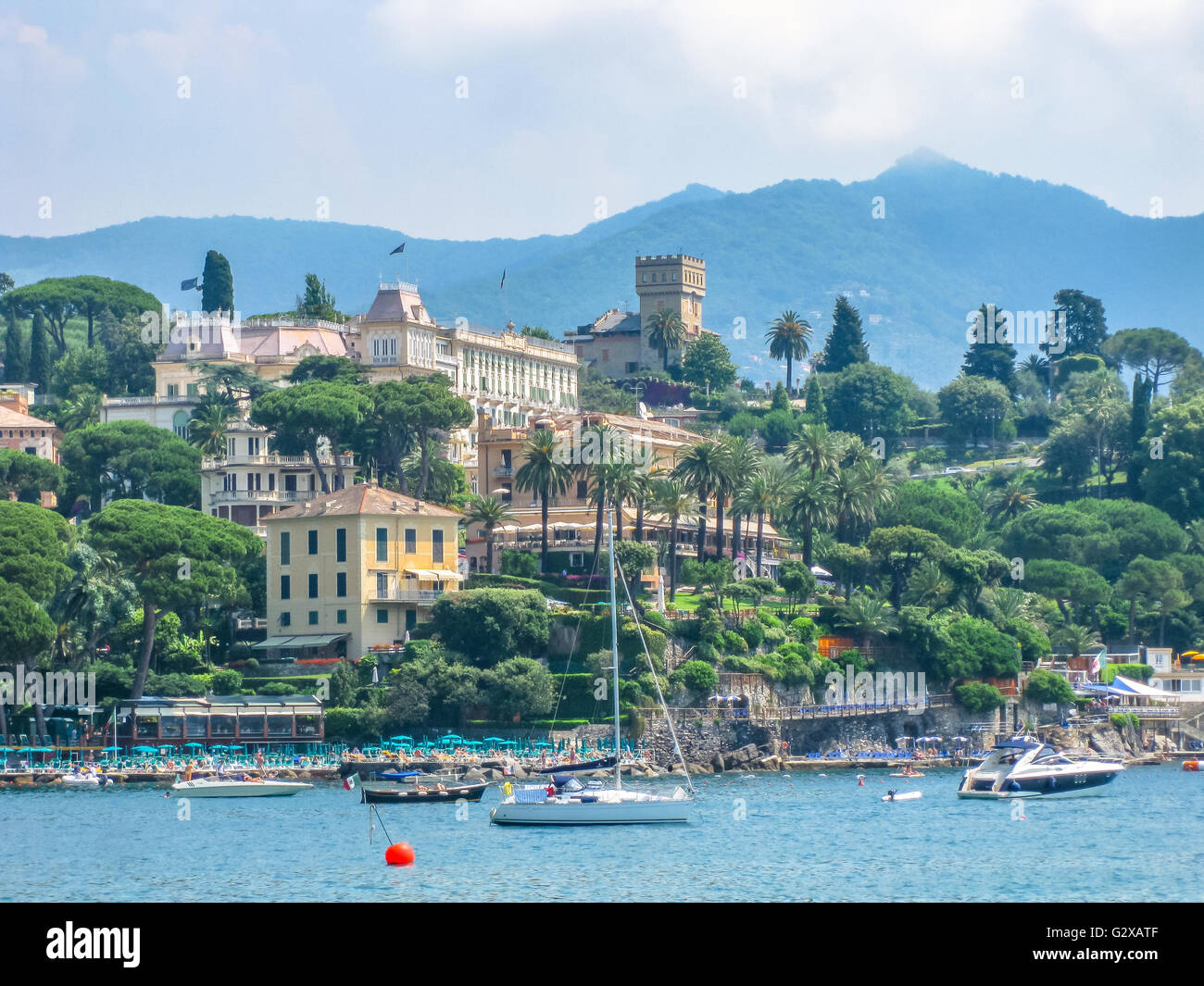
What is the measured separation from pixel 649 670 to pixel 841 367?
10449cm

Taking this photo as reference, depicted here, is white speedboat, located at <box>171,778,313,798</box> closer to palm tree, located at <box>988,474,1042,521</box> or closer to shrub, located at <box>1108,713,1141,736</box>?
shrub, located at <box>1108,713,1141,736</box>

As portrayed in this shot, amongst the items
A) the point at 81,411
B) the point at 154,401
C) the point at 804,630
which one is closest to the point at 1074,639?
the point at 804,630

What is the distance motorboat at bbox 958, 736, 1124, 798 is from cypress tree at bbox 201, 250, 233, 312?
90.5m

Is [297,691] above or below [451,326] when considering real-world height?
below

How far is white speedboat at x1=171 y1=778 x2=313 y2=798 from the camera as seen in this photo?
7994cm

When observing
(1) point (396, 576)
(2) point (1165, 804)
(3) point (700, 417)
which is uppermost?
(3) point (700, 417)

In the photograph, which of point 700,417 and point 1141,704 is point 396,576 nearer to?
point 1141,704

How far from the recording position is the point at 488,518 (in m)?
110

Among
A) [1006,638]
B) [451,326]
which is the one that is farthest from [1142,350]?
[1006,638]

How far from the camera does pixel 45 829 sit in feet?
221

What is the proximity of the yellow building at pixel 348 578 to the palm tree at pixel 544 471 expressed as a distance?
229 inches

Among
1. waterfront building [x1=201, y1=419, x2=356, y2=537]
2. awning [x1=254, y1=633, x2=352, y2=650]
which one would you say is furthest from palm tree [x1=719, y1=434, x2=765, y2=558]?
waterfront building [x1=201, y1=419, x2=356, y2=537]

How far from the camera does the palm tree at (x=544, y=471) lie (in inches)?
4181

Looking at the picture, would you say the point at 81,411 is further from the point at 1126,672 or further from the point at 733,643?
the point at 1126,672
